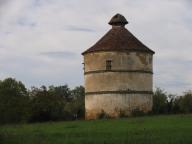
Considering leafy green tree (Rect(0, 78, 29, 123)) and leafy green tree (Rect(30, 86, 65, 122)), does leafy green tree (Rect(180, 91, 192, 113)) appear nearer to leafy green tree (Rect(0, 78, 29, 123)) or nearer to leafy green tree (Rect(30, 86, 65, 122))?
leafy green tree (Rect(30, 86, 65, 122))

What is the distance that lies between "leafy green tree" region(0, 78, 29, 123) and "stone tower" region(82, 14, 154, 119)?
248 inches

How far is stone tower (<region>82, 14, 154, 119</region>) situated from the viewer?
180 feet

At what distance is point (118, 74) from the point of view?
181ft

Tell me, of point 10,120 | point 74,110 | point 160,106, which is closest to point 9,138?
point 10,120

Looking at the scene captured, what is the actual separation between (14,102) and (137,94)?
11.0 meters

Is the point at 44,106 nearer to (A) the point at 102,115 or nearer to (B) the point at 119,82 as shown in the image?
(A) the point at 102,115

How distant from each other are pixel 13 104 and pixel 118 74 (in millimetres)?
9649

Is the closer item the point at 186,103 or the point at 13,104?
the point at 13,104

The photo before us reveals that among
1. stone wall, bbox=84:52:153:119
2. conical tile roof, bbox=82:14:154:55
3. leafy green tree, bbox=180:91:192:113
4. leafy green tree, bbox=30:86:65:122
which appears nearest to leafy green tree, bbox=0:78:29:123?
leafy green tree, bbox=30:86:65:122

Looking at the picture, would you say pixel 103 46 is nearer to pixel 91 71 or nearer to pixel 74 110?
pixel 91 71

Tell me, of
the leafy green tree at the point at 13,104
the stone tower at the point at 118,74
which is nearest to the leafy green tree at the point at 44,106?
the leafy green tree at the point at 13,104

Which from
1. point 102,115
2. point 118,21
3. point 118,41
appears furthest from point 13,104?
point 118,21

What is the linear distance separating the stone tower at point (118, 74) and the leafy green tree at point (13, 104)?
6304mm

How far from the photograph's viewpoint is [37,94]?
57.0 m
